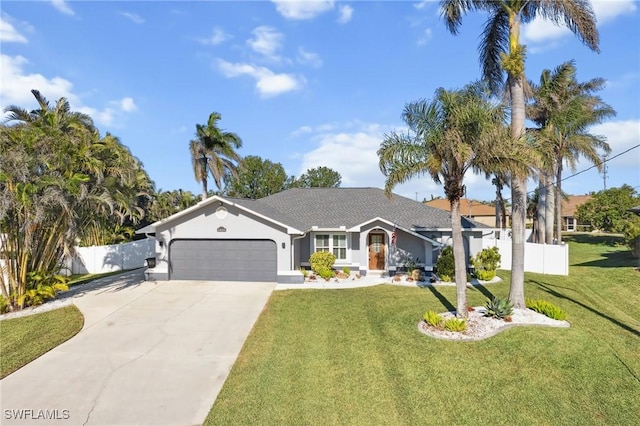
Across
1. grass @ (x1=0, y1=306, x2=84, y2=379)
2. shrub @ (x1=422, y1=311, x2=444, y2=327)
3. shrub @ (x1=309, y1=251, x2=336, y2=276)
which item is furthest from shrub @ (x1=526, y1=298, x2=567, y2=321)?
grass @ (x1=0, y1=306, x2=84, y2=379)

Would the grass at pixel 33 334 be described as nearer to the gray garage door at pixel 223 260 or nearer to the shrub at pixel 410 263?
the gray garage door at pixel 223 260

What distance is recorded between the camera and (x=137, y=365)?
9055 millimetres

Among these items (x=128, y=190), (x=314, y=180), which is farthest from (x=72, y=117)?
(x=314, y=180)

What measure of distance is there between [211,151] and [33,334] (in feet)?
57.0

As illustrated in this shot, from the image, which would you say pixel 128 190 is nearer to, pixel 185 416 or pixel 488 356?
pixel 185 416

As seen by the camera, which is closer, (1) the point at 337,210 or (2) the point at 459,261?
(2) the point at 459,261

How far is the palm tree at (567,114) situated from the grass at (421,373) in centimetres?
1306

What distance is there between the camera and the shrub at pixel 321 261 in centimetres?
1944

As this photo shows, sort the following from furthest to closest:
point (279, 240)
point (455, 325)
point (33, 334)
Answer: point (279, 240) < point (33, 334) < point (455, 325)

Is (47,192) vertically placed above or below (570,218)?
above

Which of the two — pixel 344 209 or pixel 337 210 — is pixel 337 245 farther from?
pixel 344 209

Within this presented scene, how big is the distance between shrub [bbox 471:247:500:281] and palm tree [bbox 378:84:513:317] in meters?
8.22

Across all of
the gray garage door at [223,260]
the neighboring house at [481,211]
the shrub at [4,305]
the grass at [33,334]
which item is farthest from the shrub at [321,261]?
the neighboring house at [481,211]

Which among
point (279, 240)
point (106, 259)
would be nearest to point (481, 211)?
point (279, 240)
